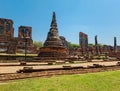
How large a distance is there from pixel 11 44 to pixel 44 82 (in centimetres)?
2981

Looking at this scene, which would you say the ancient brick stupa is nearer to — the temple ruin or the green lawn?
the temple ruin

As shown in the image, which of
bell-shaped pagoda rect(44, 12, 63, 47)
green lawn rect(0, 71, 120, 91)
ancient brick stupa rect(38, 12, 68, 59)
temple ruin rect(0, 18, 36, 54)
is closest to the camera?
green lawn rect(0, 71, 120, 91)

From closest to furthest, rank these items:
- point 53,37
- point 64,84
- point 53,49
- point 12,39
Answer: point 64,84
point 53,49
point 53,37
point 12,39

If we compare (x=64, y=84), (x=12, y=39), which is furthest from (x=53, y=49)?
(x=64, y=84)

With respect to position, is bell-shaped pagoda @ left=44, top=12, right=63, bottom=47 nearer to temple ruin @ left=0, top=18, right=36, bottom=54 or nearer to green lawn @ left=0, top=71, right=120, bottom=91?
temple ruin @ left=0, top=18, right=36, bottom=54

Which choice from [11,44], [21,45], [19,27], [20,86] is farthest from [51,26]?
[20,86]

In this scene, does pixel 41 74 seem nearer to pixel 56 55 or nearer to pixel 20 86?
pixel 20 86

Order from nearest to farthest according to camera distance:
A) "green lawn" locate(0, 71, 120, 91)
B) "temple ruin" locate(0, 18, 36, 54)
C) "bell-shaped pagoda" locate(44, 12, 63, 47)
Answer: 1. "green lawn" locate(0, 71, 120, 91)
2. "bell-shaped pagoda" locate(44, 12, 63, 47)
3. "temple ruin" locate(0, 18, 36, 54)

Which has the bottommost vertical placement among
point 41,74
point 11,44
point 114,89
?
point 114,89

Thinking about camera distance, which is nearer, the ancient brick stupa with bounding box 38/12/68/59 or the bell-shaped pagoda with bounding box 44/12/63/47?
the ancient brick stupa with bounding box 38/12/68/59

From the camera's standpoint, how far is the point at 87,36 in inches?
2302

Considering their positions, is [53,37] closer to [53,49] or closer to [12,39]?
[53,49]

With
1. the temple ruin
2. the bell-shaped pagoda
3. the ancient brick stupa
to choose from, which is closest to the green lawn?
the ancient brick stupa

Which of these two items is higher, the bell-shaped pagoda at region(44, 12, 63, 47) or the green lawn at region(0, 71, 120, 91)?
the bell-shaped pagoda at region(44, 12, 63, 47)
